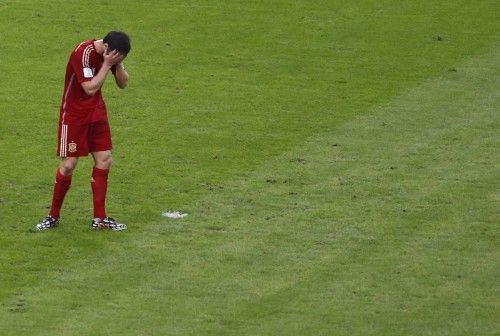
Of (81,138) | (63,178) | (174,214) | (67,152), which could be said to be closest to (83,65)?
(81,138)

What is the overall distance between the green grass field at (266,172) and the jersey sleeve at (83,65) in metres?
1.61

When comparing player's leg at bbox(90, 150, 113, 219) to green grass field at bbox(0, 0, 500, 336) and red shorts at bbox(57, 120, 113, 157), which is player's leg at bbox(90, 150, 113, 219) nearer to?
red shorts at bbox(57, 120, 113, 157)

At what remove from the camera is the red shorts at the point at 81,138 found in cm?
1323

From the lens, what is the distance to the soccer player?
13.0 m

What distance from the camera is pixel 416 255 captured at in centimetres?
1278

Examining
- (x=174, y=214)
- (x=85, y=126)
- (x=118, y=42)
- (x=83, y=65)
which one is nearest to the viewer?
(x=118, y=42)

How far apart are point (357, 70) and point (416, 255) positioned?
8676 millimetres

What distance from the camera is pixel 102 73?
12.9 metres

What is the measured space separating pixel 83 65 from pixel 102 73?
0.24m

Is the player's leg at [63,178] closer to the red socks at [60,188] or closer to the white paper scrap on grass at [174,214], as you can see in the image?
the red socks at [60,188]

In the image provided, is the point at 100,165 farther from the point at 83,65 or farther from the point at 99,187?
the point at 83,65

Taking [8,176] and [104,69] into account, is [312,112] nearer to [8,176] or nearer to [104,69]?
[8,176]

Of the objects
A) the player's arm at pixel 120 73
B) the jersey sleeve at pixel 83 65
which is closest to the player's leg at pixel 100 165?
the player's arm at pixel 120 73

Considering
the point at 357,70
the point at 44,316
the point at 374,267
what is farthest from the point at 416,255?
the point at 357,70
